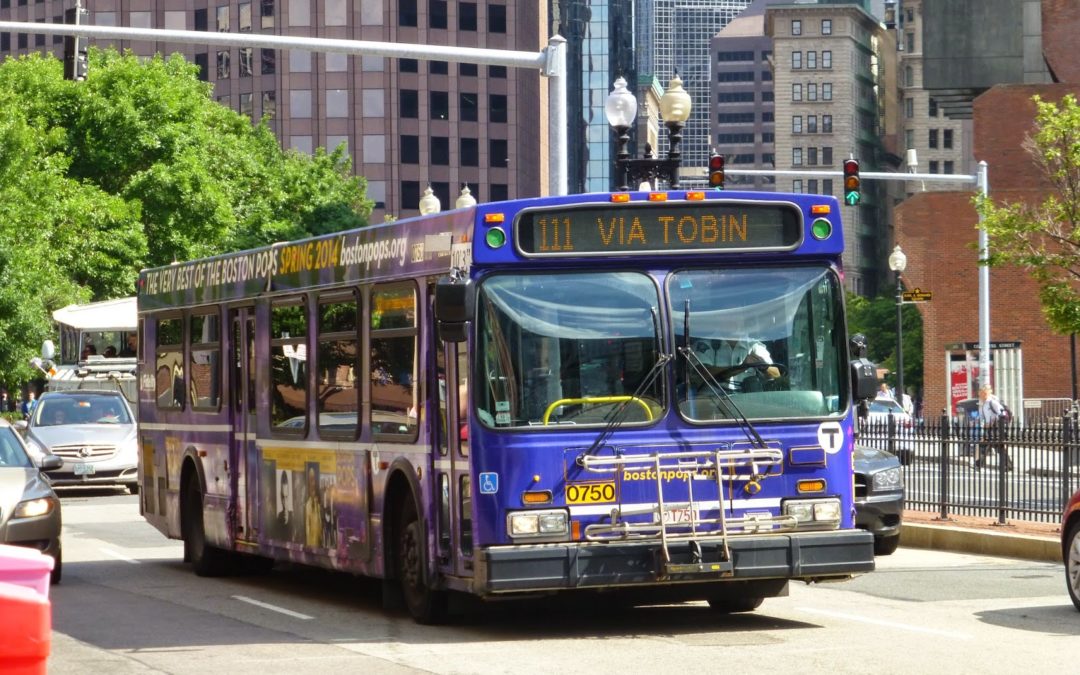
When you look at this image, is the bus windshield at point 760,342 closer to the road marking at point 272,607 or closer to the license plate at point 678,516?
the license plate at point 678,516

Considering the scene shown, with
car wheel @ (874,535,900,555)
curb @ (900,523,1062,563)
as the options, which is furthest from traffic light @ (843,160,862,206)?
car wheel @ (874,535,900,555)

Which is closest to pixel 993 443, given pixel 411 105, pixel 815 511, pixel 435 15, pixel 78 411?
pixel 815 511

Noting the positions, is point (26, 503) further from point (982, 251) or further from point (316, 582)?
point (982, 251)

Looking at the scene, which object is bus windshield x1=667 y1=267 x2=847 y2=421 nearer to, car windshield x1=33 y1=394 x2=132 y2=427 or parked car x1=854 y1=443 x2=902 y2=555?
parked car x1=854 y1=443 x2=902 y2=555

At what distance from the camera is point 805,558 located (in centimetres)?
1221

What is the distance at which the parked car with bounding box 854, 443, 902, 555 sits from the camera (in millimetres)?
18406

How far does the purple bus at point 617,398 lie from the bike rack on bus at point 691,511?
0.05ft

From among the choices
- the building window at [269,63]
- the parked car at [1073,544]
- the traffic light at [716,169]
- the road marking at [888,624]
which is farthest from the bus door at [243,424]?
the building window at [269,63]

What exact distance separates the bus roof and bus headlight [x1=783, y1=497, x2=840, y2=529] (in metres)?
29.3

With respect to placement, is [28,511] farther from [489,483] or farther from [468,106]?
[468,106]

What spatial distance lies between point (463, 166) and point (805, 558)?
351 ft

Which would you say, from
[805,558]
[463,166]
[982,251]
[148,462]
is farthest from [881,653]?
[463,166]

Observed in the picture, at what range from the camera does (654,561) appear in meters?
12.0

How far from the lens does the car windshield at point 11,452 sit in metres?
16.7
